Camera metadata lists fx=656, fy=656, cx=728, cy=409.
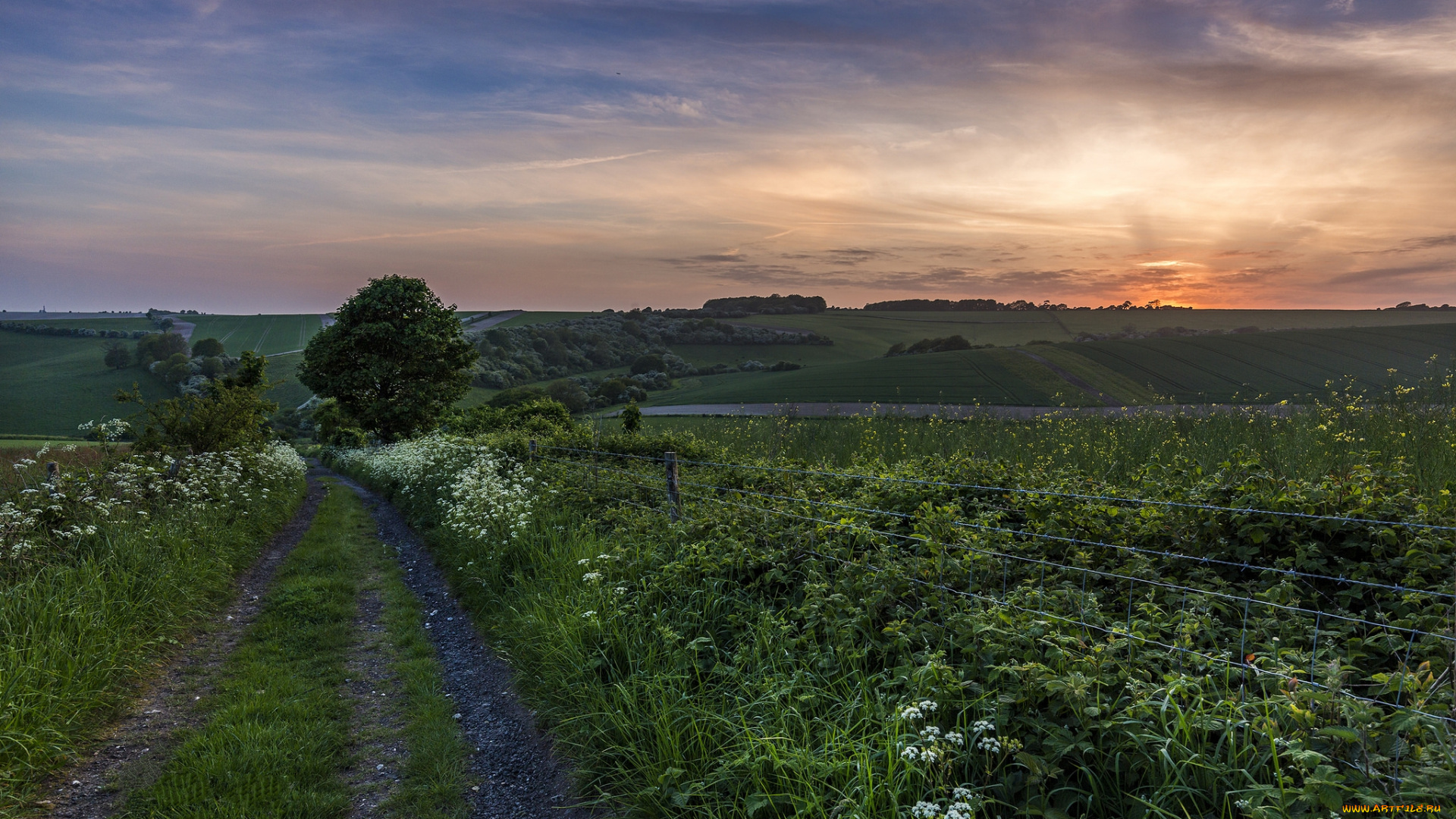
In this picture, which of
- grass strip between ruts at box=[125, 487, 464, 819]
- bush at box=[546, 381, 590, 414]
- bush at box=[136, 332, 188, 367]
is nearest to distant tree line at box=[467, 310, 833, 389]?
bush at box=[546, 381, 590, 414]

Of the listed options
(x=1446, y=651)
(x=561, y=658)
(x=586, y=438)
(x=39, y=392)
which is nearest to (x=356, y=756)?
(x=561, y=658)

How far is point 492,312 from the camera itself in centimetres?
12875

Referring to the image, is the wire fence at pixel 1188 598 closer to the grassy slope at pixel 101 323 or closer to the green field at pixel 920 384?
the green field at pixel 920 384

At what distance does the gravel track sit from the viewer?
4188 millimetres

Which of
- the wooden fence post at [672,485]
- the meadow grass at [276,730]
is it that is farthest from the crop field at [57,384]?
the wooden fence post at [672,485]

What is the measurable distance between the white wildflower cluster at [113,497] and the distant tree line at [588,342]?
67.2m

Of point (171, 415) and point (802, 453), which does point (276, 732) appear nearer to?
point (802, 453)

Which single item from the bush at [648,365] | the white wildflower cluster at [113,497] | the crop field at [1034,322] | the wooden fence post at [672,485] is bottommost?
the white wildflower cluster at [113,497]

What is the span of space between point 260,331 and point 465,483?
125 meters

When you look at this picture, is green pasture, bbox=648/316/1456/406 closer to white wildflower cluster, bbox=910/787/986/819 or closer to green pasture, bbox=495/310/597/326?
white wildflower cluster, bbox=910/787/986/819

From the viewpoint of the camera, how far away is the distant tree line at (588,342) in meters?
83.9

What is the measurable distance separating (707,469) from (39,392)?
300ft

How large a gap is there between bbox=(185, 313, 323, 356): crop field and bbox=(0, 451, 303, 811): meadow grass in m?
101

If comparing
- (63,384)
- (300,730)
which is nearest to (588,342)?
(63,384)
